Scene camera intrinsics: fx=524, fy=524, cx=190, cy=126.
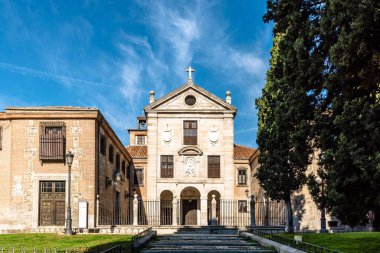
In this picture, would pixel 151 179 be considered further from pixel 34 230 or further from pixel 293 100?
pixel 293 100

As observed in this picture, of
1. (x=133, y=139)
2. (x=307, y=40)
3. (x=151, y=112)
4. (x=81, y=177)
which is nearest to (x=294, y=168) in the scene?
(x=81, y=177)

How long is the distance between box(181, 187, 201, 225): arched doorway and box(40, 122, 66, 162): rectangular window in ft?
60.4

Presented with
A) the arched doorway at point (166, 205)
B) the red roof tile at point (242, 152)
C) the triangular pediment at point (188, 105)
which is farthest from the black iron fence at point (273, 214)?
the triangular pediment at point (188, 105)

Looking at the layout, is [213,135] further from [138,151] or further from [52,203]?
[52,203]

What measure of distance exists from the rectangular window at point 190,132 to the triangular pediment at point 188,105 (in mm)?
1279

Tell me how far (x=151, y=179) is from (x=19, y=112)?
16349 millimetres

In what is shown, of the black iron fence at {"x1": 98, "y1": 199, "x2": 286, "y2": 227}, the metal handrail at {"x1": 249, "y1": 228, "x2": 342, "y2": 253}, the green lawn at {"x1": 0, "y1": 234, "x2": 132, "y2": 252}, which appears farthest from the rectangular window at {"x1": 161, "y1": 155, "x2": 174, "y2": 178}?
the metal handrail at {"x1": 249, "y1": 228, "x2": 342, "y2": 253}

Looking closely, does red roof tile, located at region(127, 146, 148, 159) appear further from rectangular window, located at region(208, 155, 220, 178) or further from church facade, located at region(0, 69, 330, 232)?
rectangular window, located at region(208, 155, 220, 178)

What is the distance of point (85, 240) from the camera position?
21.7 m

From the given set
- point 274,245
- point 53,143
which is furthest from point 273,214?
point 274,245

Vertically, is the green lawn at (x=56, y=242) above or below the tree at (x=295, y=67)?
below

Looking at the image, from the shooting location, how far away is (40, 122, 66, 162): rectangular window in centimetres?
2905

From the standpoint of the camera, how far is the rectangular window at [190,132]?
44281 mm

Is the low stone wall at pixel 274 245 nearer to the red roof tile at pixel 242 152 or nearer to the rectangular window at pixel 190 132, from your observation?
the rectangular window at pixel 190 132
